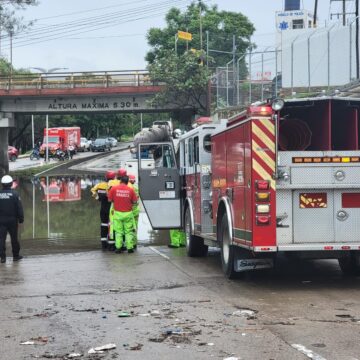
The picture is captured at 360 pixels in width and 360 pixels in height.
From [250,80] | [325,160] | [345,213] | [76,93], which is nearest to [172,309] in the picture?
[345,213]

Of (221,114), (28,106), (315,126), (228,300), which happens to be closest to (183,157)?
(315,126)

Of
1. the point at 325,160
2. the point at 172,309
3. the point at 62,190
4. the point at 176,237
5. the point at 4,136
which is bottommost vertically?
the point at 172,309

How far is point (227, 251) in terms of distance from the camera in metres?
10.5

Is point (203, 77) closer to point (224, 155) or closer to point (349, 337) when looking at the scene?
point (224, 155)

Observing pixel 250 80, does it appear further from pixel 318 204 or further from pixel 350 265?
pixel 318 204

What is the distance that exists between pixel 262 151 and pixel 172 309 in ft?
7.96

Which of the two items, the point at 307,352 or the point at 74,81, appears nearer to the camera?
the point at 307,352

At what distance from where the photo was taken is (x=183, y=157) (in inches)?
559

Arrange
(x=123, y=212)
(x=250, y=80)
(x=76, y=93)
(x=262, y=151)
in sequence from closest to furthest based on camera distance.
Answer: (x=262, y=151) → (x=123, y=212) → (x=250, y=80) → (x=76, y=93)

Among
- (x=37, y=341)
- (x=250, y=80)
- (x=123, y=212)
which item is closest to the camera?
(x=37, y=341)

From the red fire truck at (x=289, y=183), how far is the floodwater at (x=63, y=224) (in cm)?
582

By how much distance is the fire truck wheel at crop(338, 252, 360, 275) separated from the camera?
10570mm

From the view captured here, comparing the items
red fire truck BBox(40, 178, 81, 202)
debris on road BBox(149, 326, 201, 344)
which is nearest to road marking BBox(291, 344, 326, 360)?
debris on road BBox(149, 326, 201, 344)

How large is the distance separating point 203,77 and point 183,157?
3348cm
